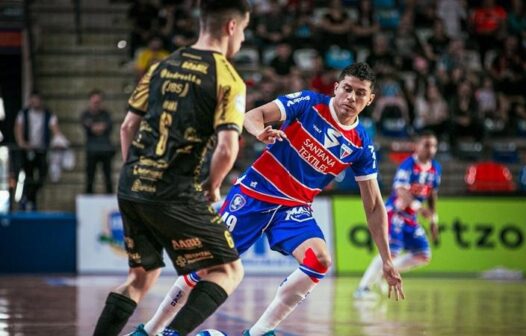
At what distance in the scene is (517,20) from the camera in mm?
24109

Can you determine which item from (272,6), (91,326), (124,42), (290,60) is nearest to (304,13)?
(272,6)

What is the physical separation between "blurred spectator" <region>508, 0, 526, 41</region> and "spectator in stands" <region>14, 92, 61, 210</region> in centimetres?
1074

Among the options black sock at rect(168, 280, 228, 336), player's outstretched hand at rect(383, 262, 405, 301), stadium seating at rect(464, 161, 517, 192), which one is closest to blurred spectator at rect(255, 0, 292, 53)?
stadium seating at rect(464, 161, 517, 192)

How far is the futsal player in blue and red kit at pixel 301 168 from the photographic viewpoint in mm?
8297

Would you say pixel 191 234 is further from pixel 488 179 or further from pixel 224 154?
pixel 488 179

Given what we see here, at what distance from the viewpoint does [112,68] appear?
72.6 ft

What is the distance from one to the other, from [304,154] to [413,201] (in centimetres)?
680

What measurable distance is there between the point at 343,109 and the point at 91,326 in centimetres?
299

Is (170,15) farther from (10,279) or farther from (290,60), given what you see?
(10,279)

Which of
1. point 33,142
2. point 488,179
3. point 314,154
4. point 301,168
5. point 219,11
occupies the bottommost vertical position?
point 488,179

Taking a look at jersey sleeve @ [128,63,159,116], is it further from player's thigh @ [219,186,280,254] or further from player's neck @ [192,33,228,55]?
player's thigh @ [219,186,280,254]

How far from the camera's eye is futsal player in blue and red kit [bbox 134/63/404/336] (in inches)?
327

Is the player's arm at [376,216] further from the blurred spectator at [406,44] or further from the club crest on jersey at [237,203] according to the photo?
the blurred spectator at [406,44]

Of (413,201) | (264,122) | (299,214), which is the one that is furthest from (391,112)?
(264,122)
